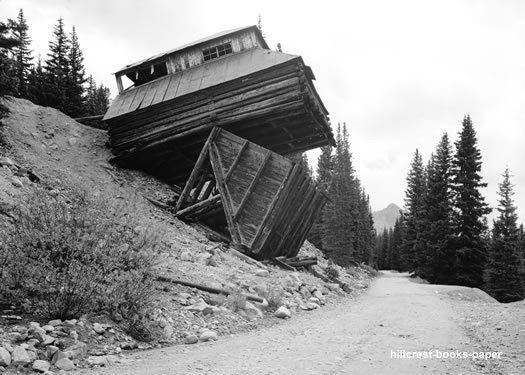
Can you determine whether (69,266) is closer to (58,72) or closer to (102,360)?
(102,360)

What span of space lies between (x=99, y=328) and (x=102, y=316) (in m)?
0.34

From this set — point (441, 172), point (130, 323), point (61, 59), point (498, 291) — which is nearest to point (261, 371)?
A: point (130, 323)

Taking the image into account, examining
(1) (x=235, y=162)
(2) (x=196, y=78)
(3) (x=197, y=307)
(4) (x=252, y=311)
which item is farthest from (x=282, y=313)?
(2) (x=196, y=78)

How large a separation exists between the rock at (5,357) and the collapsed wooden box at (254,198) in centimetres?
799

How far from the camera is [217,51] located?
50.5ft

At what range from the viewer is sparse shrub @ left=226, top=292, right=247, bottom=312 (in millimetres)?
6895

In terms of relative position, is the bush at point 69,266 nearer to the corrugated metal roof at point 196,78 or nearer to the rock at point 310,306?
the rock at point 310,306

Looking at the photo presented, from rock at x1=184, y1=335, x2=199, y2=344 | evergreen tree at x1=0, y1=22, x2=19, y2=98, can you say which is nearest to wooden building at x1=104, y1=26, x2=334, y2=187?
evergreen tree at x1=0, y1=22, x2=19, y2=98

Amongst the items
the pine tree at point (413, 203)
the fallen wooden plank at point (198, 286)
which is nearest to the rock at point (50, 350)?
the fallen wooden plank at point (198, 286)

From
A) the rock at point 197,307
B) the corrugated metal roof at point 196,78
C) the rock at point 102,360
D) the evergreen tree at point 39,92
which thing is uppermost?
the evergreen tree at point 39,92

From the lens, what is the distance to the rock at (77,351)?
412 cm

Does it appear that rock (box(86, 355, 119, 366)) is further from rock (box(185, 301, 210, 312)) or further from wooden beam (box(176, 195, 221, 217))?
wooden beam (box(176, 195, 221, 217))

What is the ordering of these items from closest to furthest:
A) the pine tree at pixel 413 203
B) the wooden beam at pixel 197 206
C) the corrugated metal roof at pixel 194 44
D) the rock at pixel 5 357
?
1. the rock at pixel 5 357
2. the wooden beam at pixel 197 206
3. the corrugated metal roof at pixel 194 44
4. the pine tree at pixel 413 203

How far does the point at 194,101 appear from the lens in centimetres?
1449
